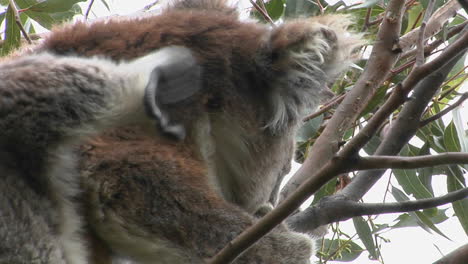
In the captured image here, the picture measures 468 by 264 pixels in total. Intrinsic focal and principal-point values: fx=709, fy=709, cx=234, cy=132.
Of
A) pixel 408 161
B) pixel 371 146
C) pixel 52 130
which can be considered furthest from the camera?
pixel 371 146

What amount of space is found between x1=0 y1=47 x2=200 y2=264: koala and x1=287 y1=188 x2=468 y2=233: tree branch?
1.87ft

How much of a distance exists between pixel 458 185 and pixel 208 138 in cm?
112

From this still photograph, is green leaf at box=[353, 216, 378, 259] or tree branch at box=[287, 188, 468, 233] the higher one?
tree branch at box=[287, 188, 468, 233]

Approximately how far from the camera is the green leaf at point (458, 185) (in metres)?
2.64

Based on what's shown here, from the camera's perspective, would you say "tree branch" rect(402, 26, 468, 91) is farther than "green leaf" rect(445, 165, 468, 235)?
No

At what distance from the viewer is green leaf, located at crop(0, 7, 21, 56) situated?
3.03m

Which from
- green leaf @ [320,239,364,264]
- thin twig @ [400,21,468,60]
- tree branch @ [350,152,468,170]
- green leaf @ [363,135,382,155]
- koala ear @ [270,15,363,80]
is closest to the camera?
tree branch @ [350,152,468,170]

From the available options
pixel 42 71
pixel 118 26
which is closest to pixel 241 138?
pixel 118 26

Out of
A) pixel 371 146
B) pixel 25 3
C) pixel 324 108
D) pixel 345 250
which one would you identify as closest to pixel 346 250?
pixel 345 250

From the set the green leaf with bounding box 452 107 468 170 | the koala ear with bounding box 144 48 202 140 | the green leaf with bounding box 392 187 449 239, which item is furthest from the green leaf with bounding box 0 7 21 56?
the green leaf with bounding box 452 107 468 170

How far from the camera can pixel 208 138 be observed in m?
2.29

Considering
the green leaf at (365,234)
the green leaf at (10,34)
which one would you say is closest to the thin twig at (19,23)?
the green leaf at (10,34)

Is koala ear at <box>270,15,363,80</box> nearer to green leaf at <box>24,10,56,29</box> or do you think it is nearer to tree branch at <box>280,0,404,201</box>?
tree branch at <box>280,0,404,201</box>

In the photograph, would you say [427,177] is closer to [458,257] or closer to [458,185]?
[458,185]
